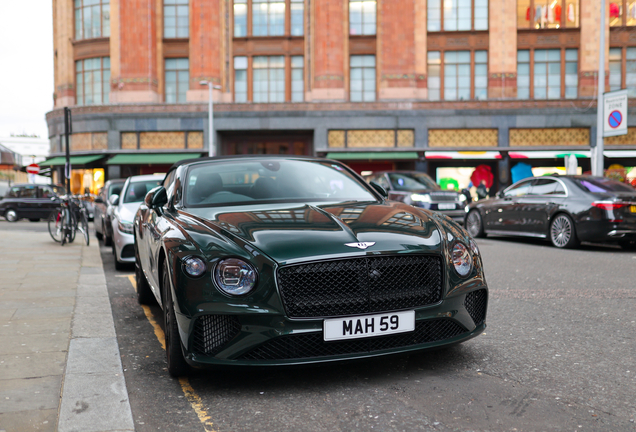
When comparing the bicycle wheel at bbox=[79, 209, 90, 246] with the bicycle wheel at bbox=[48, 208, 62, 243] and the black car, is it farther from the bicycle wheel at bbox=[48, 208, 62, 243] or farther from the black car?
the black car

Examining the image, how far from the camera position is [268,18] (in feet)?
108

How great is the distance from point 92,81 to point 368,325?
33791mm

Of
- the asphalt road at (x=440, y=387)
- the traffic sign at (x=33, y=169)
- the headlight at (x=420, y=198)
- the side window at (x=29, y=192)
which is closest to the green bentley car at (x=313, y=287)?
the asphalt road at (x=440, y=387)

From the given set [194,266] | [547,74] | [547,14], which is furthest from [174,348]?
[547,14]

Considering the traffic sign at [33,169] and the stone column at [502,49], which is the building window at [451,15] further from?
the traffic sign at [33,169]

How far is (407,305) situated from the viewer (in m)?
3.55

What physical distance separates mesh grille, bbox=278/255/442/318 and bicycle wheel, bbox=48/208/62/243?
11278 millimetres

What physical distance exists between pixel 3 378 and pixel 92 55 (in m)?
33.2

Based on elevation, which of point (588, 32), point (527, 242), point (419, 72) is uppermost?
point (588, 32)

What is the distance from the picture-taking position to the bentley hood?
11.3 feet

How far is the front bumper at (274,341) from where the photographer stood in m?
3.34

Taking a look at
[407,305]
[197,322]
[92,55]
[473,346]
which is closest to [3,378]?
[197,322]

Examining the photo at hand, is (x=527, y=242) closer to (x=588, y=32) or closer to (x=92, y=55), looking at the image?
(x=588, y=32)

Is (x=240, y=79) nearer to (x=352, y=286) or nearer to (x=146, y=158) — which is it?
(x=146, y=158)
